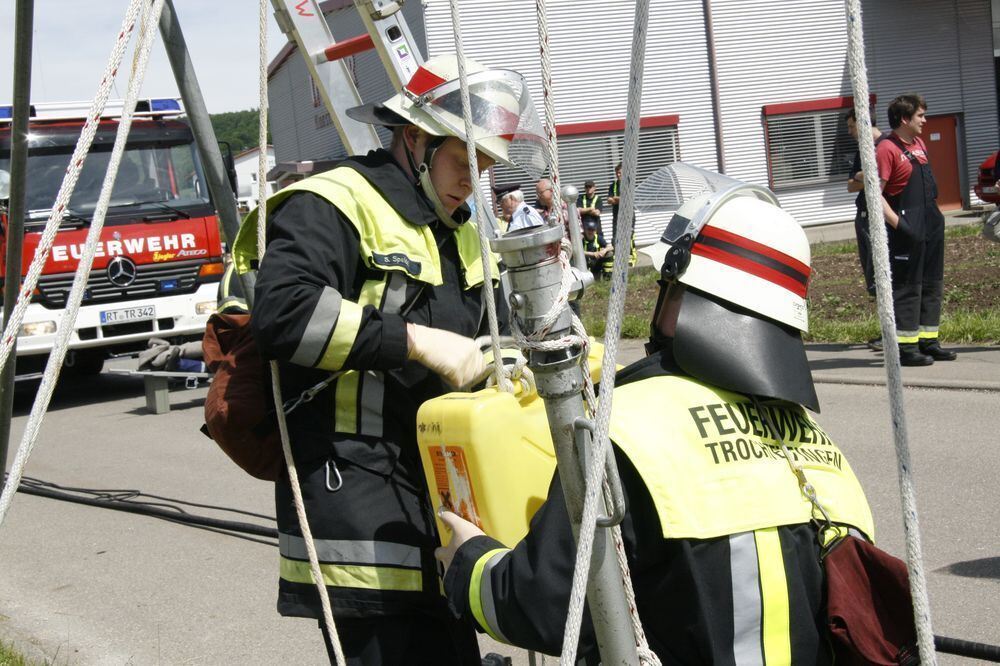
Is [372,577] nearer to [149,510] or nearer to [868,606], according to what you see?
[868,606]

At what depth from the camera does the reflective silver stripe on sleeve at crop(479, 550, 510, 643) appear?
1855mm

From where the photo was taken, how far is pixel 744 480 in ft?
5.92

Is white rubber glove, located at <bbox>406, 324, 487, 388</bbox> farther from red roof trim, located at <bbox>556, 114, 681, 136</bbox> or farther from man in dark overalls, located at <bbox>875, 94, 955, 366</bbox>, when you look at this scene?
red roof trim, located at <bbox>556, 114, 681, 136</bbox>

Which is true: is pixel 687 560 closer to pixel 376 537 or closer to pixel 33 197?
pixel 376 537

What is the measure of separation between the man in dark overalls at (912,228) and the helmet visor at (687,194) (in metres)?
6.26

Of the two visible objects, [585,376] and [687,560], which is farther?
[687,560]

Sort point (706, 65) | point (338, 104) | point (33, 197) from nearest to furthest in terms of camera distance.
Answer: point (338, 104)
point (33, 197)
point (706, 65)

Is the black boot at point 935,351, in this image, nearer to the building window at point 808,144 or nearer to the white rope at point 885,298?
the white rope at point 885,298

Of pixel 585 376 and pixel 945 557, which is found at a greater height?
pixel 585 376

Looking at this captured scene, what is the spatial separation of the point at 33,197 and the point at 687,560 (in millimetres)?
11359

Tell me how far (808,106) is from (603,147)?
5442 mm

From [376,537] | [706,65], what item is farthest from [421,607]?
[706,65]

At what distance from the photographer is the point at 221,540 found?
6.04m

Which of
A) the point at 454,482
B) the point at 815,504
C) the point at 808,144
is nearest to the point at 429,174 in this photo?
the point at 454,482
